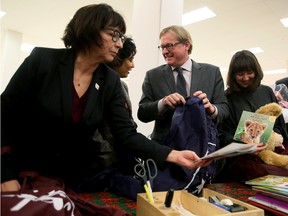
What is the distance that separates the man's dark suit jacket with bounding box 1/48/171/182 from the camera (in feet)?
3.00

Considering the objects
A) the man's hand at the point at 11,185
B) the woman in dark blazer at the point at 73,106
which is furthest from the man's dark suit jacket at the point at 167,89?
the man's hand at the point at 11,185

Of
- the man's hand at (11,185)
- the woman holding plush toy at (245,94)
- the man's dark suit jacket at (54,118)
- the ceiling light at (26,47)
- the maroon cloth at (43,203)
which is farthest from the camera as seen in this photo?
the ceiling light at (26,47)

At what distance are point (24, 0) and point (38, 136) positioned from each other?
4.36 metres

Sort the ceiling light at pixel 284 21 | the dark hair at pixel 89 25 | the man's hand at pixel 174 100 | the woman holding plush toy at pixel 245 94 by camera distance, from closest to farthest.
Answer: the dark hair at pixel 89 25 < the man's hand at pixel 174 100 < the woman holding plush toy at pixel 245 94 < the ceiling light at pixel 284 21

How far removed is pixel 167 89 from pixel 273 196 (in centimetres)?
81

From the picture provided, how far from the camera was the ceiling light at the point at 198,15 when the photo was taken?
14.5ft

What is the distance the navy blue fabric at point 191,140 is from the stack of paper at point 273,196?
21cm

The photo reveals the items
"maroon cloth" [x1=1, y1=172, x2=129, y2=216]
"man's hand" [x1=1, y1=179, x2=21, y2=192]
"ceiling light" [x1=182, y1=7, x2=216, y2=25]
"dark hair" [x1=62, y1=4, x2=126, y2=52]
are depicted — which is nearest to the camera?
"maroon cloth" [x1=1, y1=172, x2=129, y2=216]

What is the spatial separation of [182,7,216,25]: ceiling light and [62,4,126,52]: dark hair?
146 inches

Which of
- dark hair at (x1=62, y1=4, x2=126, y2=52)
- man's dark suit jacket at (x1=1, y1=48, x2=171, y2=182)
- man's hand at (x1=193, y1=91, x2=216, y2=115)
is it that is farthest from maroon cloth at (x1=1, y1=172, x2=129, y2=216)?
man's hand at (x1=193, y1=91, x2=216, y2=115)

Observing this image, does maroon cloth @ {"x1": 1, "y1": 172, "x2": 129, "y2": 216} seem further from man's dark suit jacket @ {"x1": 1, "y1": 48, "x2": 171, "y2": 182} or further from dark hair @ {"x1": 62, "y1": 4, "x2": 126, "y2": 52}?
dark hair @ {"x1": 62, "y1": 4, "x2": 126, "y2": 52}

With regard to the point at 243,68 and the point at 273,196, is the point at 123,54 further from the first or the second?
the point at 273,196

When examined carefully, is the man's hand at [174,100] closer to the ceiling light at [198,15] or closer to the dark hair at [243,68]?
the dark hair at [243,68]

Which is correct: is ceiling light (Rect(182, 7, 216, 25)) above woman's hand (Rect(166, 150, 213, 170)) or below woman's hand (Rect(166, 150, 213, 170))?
above
